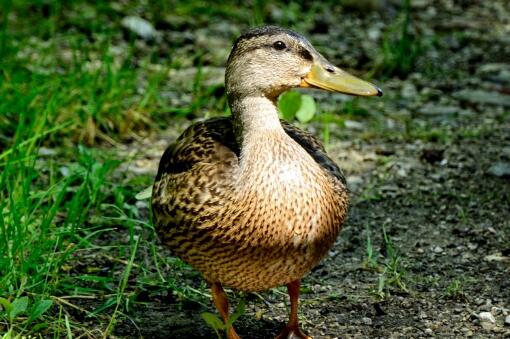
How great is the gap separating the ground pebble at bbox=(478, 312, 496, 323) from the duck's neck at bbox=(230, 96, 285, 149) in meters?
1.25

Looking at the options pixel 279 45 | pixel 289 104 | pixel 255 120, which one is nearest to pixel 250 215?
pixel 255 120

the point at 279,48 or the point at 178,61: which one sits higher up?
the point at 279,48

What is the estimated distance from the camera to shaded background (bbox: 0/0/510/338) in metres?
4.23

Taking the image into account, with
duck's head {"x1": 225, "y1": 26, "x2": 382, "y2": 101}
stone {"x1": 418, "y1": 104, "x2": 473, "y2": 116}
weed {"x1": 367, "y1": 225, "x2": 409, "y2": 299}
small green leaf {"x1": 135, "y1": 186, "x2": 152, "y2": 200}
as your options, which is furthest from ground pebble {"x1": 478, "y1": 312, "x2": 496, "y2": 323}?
stone {"x1": 418, "y1": 104, "x2": 473, "y2": 116}

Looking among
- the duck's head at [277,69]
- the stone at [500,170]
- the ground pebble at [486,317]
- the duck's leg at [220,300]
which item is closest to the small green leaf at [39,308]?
the duck's leg at [220,300]

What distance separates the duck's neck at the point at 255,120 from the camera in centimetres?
389

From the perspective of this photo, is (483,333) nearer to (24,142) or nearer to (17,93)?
(24,142)

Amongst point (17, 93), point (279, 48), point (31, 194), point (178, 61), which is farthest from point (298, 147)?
point (178, 61)

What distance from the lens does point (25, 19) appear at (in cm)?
742

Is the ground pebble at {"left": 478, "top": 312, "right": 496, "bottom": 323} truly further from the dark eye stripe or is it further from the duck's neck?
the dark eye stripe

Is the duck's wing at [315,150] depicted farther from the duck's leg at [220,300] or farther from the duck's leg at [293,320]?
the duck's leg at [220,300]

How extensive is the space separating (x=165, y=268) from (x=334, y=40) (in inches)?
161

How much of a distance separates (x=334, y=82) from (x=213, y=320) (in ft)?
3.70

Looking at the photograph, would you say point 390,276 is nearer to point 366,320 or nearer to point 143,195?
point 366,320
